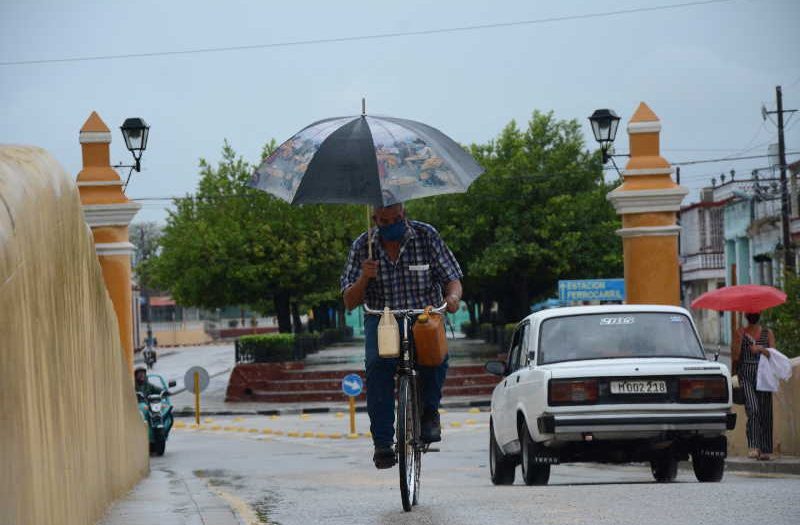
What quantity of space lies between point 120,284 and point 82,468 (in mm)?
14267

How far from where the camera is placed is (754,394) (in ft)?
47.9

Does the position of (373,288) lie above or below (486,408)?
above

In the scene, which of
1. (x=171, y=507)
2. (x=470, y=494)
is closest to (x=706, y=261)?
(x=171, y=507)

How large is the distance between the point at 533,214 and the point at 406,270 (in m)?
45.1

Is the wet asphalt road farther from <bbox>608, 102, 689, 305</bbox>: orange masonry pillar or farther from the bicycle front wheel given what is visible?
<bbox>608, 102, 689, 305</bbox>: orange masonry pillar

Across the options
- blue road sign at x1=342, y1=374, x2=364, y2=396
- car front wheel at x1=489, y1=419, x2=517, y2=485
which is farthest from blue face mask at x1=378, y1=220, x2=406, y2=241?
blue road sign at x1=342, y1=374, x2=364, y2=396

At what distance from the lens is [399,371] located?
333 inches

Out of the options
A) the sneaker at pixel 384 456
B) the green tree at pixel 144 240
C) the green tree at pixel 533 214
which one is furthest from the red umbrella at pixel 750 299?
the green tree at pixel 144 240

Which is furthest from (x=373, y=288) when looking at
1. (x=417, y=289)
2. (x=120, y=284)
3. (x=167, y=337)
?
(x=167, y=337)

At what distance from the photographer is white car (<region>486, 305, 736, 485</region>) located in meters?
10.8

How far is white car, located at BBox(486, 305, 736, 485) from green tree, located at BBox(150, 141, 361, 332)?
133 ft

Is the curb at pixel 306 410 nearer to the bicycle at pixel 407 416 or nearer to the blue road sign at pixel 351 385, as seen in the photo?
the blue road sign at pixel 351 385

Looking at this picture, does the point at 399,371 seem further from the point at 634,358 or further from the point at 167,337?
the point at 167,337

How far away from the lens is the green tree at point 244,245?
52.2 m
